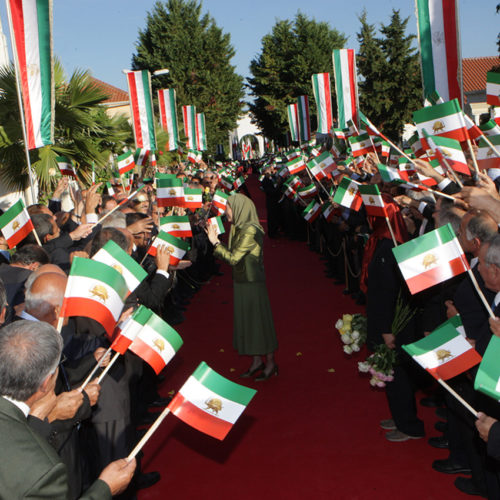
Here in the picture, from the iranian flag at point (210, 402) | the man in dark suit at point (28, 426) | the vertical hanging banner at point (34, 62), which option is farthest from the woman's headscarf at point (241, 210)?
the man in dark suit at point (28, 426)

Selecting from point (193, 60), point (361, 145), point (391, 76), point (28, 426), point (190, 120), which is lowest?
point (28, 426)

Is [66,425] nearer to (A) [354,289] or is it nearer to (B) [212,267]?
(A) [354,289]

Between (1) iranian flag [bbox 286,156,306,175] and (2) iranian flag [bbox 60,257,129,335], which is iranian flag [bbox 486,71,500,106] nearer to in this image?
(2) iranian flag [bbox 60,257,129,335]

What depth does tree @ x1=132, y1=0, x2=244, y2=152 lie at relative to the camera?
147 ft

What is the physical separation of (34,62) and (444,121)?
5620 millimetres

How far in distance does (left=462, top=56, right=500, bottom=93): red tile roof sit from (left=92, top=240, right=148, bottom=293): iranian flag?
2190 inches

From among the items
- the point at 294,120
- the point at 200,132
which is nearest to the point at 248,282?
the point at 294,120

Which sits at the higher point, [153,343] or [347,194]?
[347,194]

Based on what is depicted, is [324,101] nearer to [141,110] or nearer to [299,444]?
[141,110]

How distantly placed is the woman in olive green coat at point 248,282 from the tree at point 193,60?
38.0m

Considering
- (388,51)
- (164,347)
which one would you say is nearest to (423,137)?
(164,347)

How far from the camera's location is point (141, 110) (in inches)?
537

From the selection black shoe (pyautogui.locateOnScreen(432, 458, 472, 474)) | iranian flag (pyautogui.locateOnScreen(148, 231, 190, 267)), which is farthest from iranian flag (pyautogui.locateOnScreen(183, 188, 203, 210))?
black shoe (pyautogui.locateOnScreen(432, 458, 472, 474))

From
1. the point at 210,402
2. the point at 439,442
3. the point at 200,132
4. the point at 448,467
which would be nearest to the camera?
the point at 210,402
